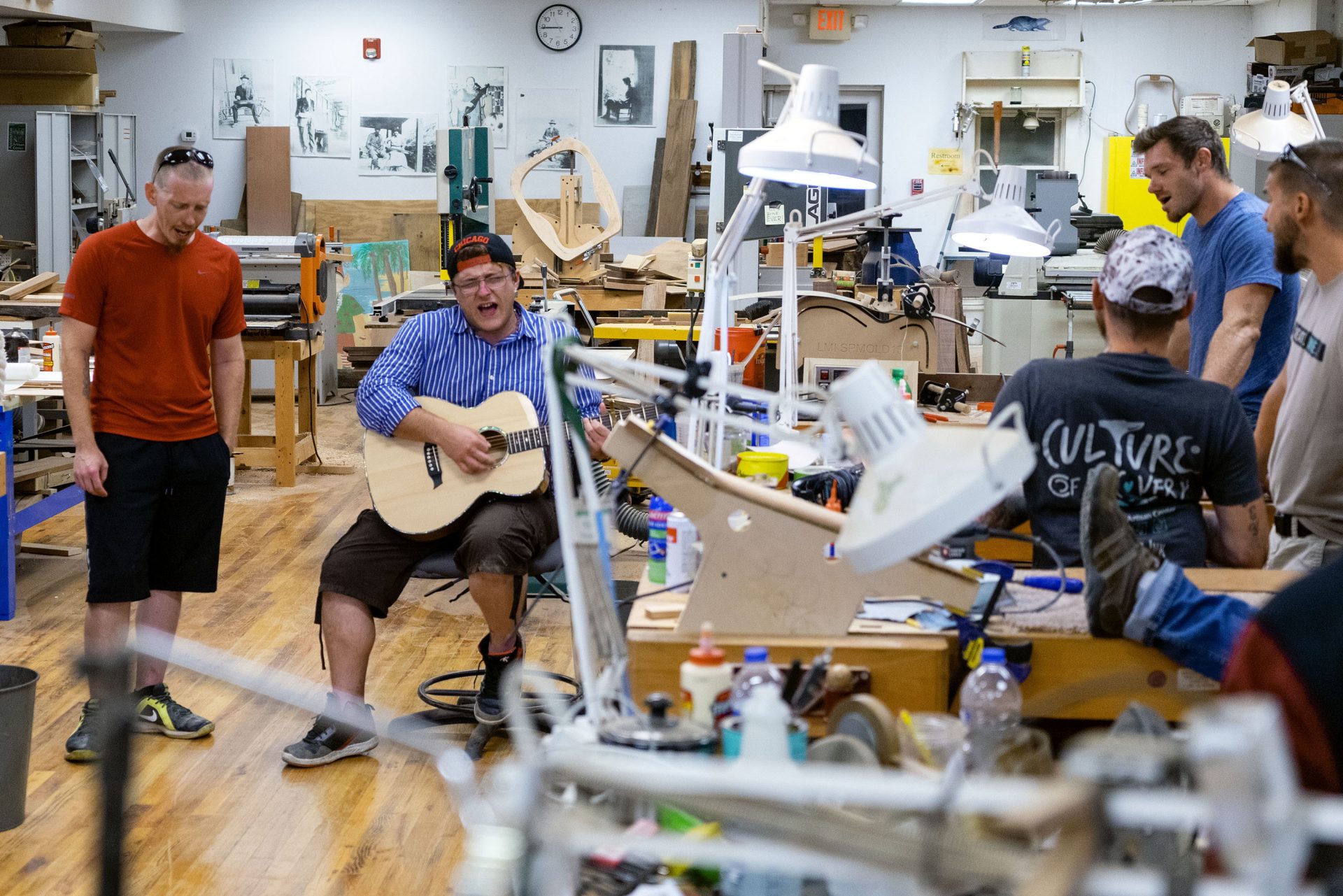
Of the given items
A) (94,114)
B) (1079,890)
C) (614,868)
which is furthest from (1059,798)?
(94,114)

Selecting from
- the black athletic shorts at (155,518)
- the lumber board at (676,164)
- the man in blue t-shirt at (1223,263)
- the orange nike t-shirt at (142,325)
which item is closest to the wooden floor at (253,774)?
the black athletic shorts at (155,518)

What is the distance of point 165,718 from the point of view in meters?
3.64

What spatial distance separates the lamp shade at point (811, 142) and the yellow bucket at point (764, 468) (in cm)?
75

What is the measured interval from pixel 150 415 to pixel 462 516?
0.85 m

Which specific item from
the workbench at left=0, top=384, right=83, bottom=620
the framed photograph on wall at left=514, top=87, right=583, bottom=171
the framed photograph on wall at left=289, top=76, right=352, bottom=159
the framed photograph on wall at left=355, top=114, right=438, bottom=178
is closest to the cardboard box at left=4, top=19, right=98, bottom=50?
the framed photograph on wall at left=289, top=76, right=352, bottom=159

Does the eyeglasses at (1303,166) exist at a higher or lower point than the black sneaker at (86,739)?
higher

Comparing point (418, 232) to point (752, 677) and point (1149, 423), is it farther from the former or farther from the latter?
point (752, 677)

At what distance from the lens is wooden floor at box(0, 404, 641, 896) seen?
113 inches

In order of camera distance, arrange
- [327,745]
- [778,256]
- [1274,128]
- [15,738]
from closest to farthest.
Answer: [15,738]
[327,745]
[1274,128]
[778,256]

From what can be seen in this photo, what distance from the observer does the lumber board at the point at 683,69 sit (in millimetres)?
11031

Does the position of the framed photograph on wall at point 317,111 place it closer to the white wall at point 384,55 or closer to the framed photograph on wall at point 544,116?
the white wall at point 384,55

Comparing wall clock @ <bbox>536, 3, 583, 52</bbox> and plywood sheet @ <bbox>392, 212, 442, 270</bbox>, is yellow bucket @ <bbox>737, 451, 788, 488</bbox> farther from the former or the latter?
wall clock @ <bbox>536, 3, 583, 52</bbox>

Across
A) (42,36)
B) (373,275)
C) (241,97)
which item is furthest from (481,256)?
(241,97)

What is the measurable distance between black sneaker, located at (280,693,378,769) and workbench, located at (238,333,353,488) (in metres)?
3.26
